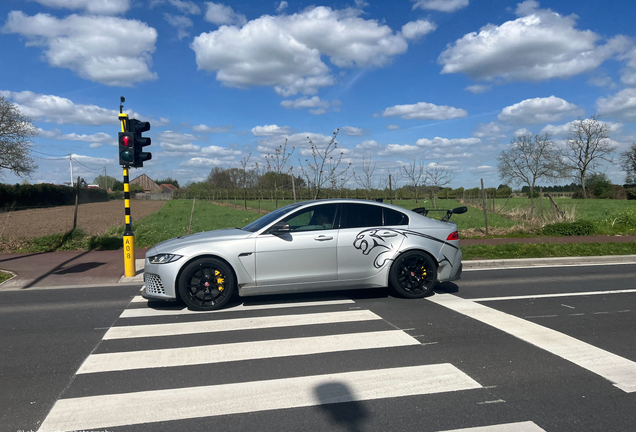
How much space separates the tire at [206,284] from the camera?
641 centimetres

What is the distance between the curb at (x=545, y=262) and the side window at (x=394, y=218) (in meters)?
3.94

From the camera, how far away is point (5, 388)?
3877 mm

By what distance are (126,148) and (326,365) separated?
713 centimetres

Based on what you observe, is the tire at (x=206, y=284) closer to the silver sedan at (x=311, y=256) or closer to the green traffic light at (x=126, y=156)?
the silver sedan at (x=311, y=256)

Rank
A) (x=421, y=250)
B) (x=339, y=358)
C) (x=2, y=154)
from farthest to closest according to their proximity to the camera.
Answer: (x=2, y=154)
(x=421, y=250)
(x=339, y=358)

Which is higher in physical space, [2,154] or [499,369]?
[2,154]

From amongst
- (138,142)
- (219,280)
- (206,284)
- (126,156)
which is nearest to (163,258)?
(206,284)

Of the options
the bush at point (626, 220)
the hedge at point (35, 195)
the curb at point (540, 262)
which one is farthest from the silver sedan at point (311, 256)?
the hedge at point (35, 195)

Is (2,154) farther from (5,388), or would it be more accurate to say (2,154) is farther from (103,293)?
(5,388)

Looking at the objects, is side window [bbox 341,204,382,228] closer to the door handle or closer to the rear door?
the rear door

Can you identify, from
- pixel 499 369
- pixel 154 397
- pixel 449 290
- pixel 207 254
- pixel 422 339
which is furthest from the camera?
pixel 449 290

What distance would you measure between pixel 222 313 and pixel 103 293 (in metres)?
3.07

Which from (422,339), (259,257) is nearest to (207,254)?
(259,257)

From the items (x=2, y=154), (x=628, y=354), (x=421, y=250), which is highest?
(x=2, y=154)
